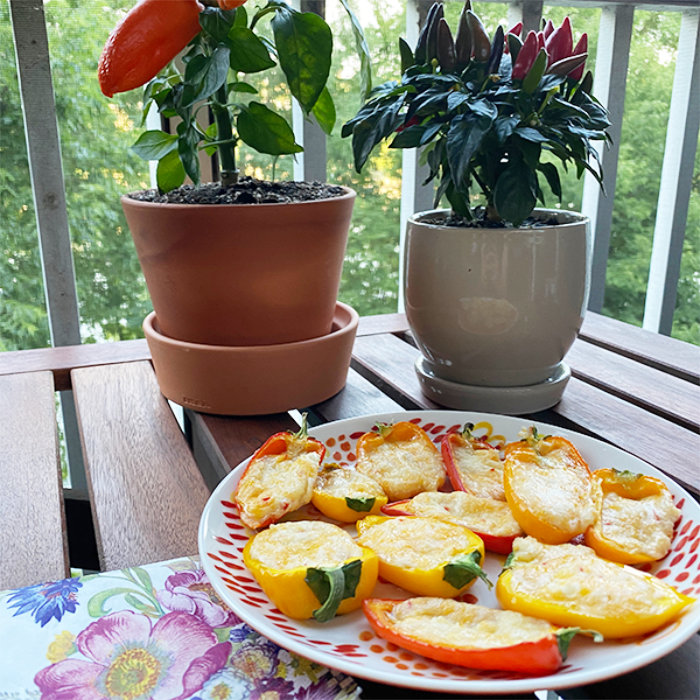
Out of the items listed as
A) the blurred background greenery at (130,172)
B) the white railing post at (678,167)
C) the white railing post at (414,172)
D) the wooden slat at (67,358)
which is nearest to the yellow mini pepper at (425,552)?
the wooden slat at (67,358)

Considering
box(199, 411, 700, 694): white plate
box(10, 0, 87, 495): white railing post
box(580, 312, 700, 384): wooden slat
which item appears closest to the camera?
box(199, 411, 700, 694): white plate

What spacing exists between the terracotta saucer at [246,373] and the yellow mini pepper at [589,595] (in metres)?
0.42

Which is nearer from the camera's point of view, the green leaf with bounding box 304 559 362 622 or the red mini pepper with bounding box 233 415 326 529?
the green leaf with bounding box 304 559 362 622

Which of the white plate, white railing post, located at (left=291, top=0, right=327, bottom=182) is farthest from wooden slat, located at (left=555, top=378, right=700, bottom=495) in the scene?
white railing post, located at (left=291, top=0, right=327, bottom=182)

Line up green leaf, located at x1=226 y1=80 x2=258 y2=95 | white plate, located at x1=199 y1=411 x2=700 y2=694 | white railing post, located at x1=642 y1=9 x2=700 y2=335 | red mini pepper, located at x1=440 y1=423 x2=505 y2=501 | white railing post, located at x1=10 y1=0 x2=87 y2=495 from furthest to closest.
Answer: white railing post, located at x1=642 y1=9 x2=700 y2=335 < white railing post, located at x1=10 y1=0 x2=87 y2=495 < green leaf, located at x1=226 y1=80 x2=258 y2=95 < red mini pepper, located at x1=440 y1=423 x2=505 y2=501 < white plate, located at x1=199 y1=411 x2=700 y2=694

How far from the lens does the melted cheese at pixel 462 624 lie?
1.23 ft

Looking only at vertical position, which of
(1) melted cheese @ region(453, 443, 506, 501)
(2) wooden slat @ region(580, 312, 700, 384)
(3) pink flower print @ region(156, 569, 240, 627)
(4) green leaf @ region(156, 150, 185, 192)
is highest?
(4) green leaf @ region(156, 150, 185, 192)

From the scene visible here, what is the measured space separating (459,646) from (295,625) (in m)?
0.10

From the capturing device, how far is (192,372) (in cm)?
79

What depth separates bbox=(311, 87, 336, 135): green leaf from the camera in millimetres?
861

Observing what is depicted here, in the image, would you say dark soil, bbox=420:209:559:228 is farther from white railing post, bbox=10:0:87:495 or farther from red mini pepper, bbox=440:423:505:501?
white railing post, bbox=10:0:87:495

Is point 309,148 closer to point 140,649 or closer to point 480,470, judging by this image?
point 480,470

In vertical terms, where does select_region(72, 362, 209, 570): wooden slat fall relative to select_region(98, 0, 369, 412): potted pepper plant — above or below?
below

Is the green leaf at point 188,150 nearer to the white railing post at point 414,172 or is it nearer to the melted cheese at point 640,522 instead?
the melted cheese at point 640,522
